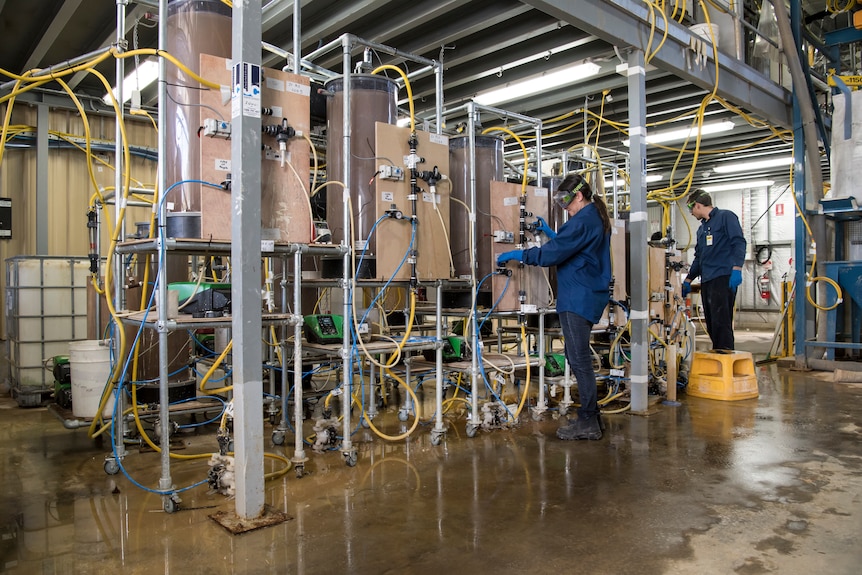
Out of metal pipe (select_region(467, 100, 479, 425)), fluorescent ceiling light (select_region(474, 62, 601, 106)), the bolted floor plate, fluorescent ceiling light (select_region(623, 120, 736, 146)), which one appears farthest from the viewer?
fluorescent ceiling light (select_region(623, 120, 736, 146))

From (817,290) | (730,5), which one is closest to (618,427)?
(817,290)

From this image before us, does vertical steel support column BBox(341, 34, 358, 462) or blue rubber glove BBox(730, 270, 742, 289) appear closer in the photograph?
vertical steel support column BBox(341, 34, 358, 462)

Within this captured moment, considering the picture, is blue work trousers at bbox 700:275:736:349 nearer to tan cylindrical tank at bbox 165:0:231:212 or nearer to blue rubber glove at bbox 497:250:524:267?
blue rubber glove at bbox 497:250:524:267

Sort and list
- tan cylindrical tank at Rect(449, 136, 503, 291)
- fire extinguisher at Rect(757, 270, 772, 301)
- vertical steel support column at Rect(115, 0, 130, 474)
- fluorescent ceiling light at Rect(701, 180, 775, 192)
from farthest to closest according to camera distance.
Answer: fire extinguisher at Rect(757, 270, 772, 301) < fluorescent ceiling light at Rect(701, 180, 775, 192) < tan cylindrical tank at Rect(449, 136, 503, 291) < vertical steel support column at Rect(115, 0, 130, 474)

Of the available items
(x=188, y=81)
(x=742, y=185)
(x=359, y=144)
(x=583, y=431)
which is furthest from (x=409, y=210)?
(x=742, y=185)

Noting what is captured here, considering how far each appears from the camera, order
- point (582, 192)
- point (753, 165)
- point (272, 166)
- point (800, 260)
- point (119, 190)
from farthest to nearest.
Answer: point (753, 165)
point (800, 260)
point (582, 192)
point (119, 190)
point (272, 166)

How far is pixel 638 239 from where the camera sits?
16.1 ft

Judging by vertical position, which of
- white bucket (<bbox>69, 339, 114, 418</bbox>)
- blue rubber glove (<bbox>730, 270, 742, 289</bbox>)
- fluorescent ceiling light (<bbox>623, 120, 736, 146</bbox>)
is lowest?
white bucket (<bbox>69, 339, 114, 418</bbox>)

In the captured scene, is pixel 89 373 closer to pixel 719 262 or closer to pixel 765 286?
pixel 719 262

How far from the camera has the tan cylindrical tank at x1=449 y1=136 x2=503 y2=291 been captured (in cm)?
456

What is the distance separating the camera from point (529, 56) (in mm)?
6199

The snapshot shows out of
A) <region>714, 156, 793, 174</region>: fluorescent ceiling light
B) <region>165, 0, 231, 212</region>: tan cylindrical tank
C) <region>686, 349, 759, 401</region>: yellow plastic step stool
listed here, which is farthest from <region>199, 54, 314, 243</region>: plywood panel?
<region>714, 156, 793, 174</region>: fluorescent ceiling light

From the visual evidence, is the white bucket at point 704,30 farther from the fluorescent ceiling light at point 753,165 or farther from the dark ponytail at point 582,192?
the fluorescent ceiling light at point 753,165

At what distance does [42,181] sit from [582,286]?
7040mm
